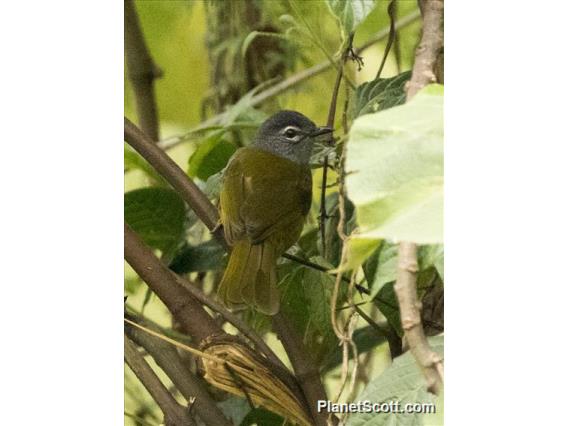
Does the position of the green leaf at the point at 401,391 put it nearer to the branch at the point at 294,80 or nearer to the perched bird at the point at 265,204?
the perched bird at the point at 265,204

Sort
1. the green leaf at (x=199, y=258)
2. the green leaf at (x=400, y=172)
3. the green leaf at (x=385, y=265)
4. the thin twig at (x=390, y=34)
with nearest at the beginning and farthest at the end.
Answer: the green leaf at (x=400, y=172) < the green leaf at (x=385, y=265) < the thin twig at (x=390, y=34) < the green leaf at (x=199, y=258)

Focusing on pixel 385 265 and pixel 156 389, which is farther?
pixel 156 389

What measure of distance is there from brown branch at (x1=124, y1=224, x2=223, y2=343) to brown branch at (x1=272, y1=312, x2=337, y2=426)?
79 mm

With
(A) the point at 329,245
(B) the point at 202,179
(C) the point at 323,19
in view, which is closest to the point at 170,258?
(B) the point at 202,179

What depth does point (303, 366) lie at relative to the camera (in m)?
1.32

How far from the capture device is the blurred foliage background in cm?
131

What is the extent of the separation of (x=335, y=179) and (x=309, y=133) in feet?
0.21

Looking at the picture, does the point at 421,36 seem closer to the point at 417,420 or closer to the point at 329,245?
the point at 329,245

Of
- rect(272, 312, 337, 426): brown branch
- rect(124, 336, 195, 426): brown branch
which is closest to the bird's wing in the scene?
rect(272, 312, 337, 426): brown branch

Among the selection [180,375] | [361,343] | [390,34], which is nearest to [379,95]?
[390,34]

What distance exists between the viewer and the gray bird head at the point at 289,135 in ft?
4.43

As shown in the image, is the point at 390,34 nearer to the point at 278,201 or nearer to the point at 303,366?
the point at 278,201

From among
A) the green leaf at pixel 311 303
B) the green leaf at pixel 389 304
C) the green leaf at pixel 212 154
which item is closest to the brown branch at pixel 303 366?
the green leaf at pixel 311 303

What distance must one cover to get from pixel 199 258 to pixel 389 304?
0.28 m
